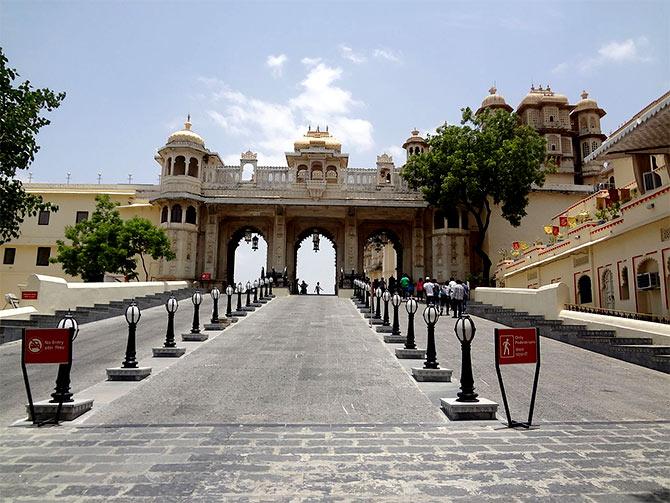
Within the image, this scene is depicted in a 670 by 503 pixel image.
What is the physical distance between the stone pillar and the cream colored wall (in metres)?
19.5

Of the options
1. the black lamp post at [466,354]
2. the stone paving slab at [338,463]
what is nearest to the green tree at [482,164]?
the black lamp post at [466,354]

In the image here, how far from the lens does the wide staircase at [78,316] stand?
12711 millimetres

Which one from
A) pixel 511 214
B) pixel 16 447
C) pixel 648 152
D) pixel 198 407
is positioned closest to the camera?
pixel 16 447

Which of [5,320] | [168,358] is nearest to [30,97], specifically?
[5,320]

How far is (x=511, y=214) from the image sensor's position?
30.0m

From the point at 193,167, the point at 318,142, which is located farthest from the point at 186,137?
the point at 318,142

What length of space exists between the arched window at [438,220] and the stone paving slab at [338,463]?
93.2 feet

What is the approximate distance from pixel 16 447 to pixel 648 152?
1888 centimetres

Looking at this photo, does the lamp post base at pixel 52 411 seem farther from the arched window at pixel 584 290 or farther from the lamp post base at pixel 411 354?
the arched window at pixel 584 290

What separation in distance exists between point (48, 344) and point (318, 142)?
35.5 metres

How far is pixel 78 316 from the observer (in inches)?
618

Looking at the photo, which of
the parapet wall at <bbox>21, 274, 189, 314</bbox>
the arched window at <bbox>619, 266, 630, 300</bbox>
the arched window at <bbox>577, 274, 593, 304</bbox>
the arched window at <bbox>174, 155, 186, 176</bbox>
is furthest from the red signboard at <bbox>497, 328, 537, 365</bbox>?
the arched window at <bbox>174, 155, 186, 176</bbox>

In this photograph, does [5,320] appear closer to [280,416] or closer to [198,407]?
[198,407]

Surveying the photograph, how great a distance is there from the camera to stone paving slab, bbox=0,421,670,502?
3.77 meters
